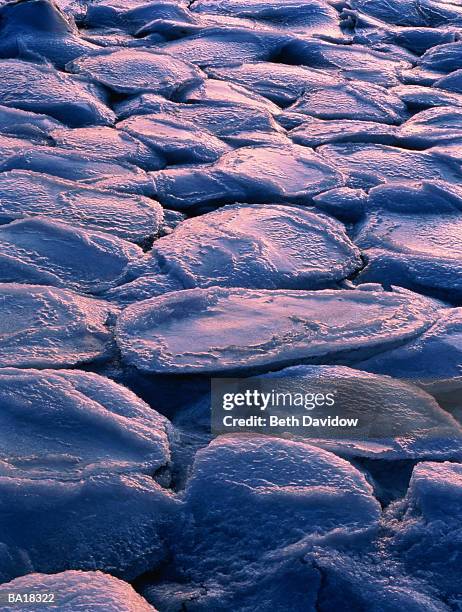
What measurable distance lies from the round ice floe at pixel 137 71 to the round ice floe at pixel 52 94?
8 centimetres

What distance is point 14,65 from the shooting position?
260 cm

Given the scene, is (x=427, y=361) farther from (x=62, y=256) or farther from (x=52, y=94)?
(x=52, y=94)

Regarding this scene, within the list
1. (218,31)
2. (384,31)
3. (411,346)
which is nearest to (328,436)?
(411,346)

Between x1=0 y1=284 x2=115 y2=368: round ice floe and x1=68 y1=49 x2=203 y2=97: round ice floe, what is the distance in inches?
44.4

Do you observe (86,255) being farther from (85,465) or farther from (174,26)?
(174,26)

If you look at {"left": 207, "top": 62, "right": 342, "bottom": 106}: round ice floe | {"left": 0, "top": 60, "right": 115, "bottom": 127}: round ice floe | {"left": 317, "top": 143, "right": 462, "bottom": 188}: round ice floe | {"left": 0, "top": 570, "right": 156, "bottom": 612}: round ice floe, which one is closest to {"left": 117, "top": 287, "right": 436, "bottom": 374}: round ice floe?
{"left": 0, "top": 570, "right": 156, "bottom": 612}: round ice floe

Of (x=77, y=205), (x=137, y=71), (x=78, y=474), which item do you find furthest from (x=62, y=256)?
(x=137, y=71)

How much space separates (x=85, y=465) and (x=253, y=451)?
0.77ft

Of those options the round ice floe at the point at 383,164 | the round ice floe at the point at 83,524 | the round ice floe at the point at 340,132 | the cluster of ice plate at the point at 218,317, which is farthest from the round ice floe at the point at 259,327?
the round ice floe at the point at 340,132

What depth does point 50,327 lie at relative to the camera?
1.46m

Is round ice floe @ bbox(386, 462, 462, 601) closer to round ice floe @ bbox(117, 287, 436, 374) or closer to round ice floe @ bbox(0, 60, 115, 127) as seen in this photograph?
round ice floe @ bbox(117, 287, 436, 374)

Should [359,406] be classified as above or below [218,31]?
below

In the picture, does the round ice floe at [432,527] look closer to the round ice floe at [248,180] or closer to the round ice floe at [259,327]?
the round ice floe at [259,327]

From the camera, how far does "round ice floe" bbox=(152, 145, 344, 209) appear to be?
196cm
